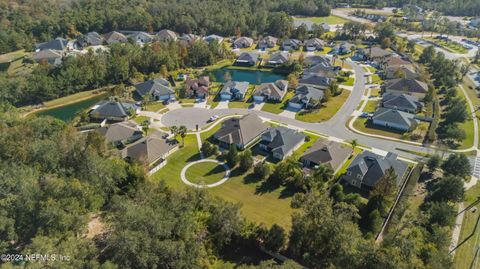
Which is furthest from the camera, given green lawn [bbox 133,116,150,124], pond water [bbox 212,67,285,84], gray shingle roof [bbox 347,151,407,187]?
pond water [bbox 212,67,285,84]

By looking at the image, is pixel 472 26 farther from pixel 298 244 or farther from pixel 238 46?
pixel 298 244

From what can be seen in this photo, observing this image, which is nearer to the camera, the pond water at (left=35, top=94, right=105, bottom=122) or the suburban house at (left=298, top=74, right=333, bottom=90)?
the pond water at (left=35, top=94, right=105, bottom=122)

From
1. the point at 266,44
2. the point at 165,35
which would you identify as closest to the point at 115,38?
the point at 165,35

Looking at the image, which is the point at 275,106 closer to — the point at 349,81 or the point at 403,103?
the point at 349,81

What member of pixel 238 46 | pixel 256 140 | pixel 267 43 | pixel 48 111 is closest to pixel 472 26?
pixel 267 43

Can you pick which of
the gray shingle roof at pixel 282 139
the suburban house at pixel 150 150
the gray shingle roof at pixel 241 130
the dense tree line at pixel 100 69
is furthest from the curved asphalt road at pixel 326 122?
the dense tree line at pixel 100 69

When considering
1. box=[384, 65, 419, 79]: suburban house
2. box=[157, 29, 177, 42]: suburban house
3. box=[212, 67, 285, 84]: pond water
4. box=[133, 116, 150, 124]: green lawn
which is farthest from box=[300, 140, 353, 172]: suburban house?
box=[157, 29, 177, 42]: suburban house

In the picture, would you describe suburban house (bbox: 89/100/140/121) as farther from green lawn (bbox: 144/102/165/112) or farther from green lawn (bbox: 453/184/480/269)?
green lawn (bbox: 453/184/480/269)
